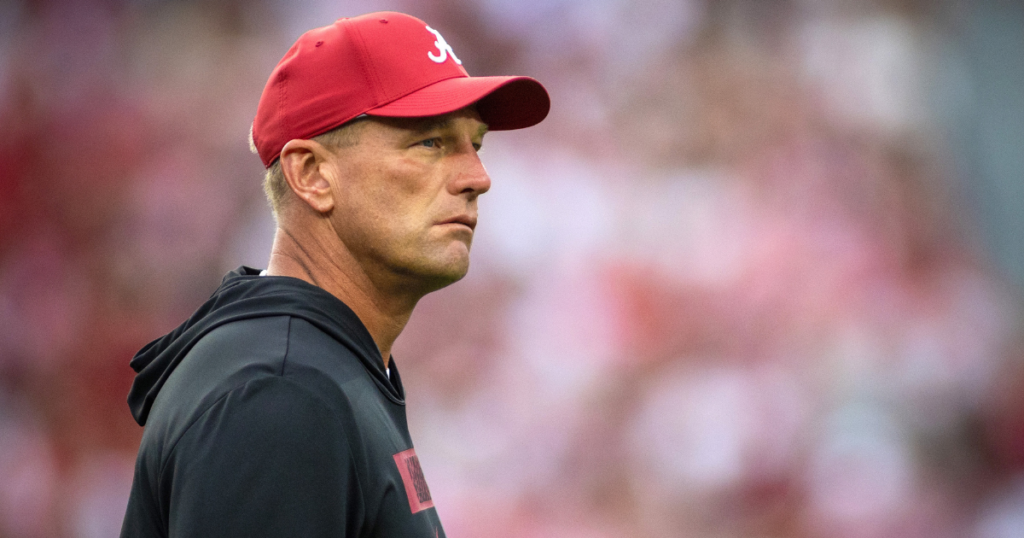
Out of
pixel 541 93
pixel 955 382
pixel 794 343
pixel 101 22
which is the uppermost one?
pixel 101 22

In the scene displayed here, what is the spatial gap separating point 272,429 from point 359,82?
0.53m

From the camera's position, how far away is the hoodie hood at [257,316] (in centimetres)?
113

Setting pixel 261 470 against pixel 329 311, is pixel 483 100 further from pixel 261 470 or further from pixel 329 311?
pixel 261 470

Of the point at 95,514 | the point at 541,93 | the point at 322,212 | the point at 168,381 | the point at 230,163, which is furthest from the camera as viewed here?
Answer: the point at 230,163

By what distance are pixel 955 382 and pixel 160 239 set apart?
2.97m

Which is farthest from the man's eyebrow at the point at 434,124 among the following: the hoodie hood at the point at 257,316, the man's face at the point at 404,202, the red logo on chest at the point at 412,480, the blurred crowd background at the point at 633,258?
the blurred crowd background at the point at 633,258

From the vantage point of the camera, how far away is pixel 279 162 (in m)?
1.32

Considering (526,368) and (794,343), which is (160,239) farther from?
(794,343)

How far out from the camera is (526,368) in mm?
3508

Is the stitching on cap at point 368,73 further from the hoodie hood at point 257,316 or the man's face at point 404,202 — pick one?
the hoodie hood at point 257,316

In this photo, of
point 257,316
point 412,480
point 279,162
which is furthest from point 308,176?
point 412,480

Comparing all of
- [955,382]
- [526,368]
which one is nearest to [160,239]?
[526,368]

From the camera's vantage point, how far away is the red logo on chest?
1.11m

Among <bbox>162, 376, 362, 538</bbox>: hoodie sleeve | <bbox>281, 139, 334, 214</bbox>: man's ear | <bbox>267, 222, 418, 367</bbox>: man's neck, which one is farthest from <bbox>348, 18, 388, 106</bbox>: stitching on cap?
<bbox>162, 376, 362, 538</bbox>: hoodie sleeve
